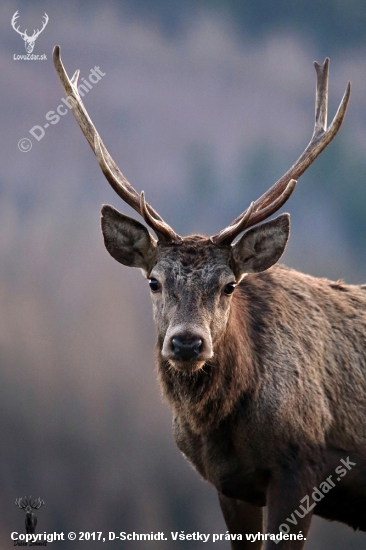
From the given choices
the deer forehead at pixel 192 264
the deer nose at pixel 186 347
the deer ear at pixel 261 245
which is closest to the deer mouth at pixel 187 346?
the deer nose at pixel 186 347

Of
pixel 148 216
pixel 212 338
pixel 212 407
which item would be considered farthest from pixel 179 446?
pixel 148 216

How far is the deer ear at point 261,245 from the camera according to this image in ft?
25.7

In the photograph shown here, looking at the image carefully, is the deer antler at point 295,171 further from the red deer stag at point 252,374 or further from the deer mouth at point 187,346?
the deer mouth at point 187,346

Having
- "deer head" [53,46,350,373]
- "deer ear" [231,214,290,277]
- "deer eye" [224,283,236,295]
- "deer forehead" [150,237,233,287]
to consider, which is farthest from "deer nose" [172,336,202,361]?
"deer ear" [231,214,290,277]

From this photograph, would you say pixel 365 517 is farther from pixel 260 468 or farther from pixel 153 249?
pixel 153 249

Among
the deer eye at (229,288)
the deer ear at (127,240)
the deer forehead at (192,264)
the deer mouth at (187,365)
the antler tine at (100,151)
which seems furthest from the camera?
the antler tine at (100,151)

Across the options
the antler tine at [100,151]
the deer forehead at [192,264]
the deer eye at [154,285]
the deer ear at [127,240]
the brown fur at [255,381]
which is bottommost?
the brown fur at [255,381]

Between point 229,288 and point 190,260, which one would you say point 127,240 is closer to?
point 190,260

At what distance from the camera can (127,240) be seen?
8055 mm

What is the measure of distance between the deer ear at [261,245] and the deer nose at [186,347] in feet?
4.38

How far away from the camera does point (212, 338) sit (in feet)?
24.1

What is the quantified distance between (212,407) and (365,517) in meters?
2.49

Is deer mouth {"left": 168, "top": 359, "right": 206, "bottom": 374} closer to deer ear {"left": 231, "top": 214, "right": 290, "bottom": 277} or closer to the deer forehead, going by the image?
the deer forehead

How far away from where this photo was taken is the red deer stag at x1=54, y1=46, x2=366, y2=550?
743 centimetres
